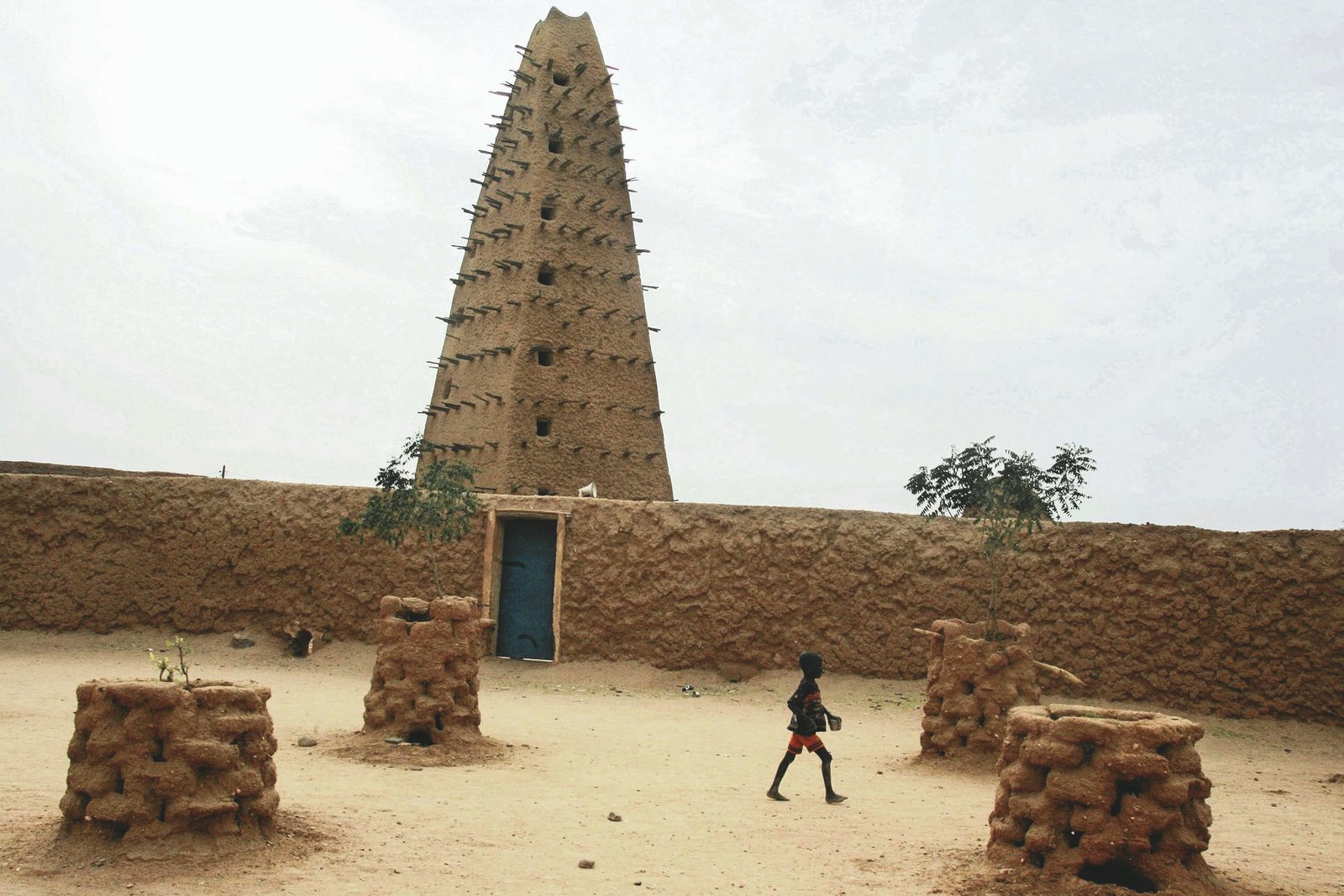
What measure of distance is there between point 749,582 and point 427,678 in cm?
605

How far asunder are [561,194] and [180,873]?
17.1 meters

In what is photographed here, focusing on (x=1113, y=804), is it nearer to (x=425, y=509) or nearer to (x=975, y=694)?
(x=975, y=694)

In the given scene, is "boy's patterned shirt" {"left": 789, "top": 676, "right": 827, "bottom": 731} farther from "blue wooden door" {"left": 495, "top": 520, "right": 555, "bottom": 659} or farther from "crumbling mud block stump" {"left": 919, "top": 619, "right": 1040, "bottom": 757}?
"blue wooden door" {"left": 495, "top": 520, "right": 555, "bottom": 659}

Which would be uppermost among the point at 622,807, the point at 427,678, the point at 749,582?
the point at 749,582

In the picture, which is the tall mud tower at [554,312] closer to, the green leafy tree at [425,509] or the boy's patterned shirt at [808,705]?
the green leafy tree at [425,509]

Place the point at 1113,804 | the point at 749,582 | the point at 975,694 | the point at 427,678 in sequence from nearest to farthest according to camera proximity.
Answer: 1. the point at 1113,804
2. the point at 427,678
3. the point at 975,694
4. the point at 749,582

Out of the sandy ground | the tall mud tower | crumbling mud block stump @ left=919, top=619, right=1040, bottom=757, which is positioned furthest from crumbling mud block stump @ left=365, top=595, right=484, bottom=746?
the tall mud tower

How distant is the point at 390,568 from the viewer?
15102 mm

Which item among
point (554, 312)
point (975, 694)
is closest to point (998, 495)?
point (975, 694)

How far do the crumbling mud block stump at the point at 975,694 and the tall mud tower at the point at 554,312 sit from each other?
10526 mm

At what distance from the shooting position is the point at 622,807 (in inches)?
298

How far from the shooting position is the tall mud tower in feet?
64.6

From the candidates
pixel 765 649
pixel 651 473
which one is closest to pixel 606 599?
pixel 765 649

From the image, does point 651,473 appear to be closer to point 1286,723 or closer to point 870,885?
point 1286,723
